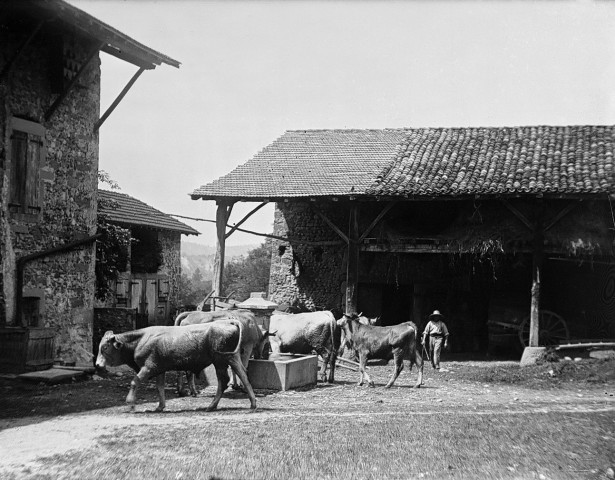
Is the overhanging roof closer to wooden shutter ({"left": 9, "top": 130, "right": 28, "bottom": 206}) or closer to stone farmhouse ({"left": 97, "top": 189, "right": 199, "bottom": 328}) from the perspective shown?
wooden shutter ({"left": 9, "top": 130, "right": 28, "bottom": 206})

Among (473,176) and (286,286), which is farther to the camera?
(286,286)

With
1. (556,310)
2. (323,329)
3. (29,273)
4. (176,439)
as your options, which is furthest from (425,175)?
(176,439)

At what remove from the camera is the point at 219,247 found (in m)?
19.7

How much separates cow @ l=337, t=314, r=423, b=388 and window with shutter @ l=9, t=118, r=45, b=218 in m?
7.00

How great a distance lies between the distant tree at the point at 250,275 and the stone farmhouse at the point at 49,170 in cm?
2897

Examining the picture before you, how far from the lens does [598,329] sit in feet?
63.6

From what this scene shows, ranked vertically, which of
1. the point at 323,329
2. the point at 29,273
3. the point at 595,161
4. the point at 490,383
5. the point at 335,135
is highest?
the point at 335,135

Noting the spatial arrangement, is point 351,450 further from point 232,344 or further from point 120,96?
point 120,96

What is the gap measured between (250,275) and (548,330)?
31563 millimetres

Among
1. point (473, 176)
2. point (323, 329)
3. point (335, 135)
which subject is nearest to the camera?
point (323, 329)

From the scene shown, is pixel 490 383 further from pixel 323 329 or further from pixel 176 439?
pixel 176 439

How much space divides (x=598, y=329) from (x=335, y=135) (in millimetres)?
11004

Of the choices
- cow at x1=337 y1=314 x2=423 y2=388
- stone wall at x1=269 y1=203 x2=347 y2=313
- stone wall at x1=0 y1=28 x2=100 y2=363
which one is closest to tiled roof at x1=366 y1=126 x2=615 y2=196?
stone wall at x1=269 y1=203 x2=347 y2=313

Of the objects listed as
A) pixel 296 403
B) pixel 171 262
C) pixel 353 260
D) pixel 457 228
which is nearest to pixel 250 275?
pixel 171 262
